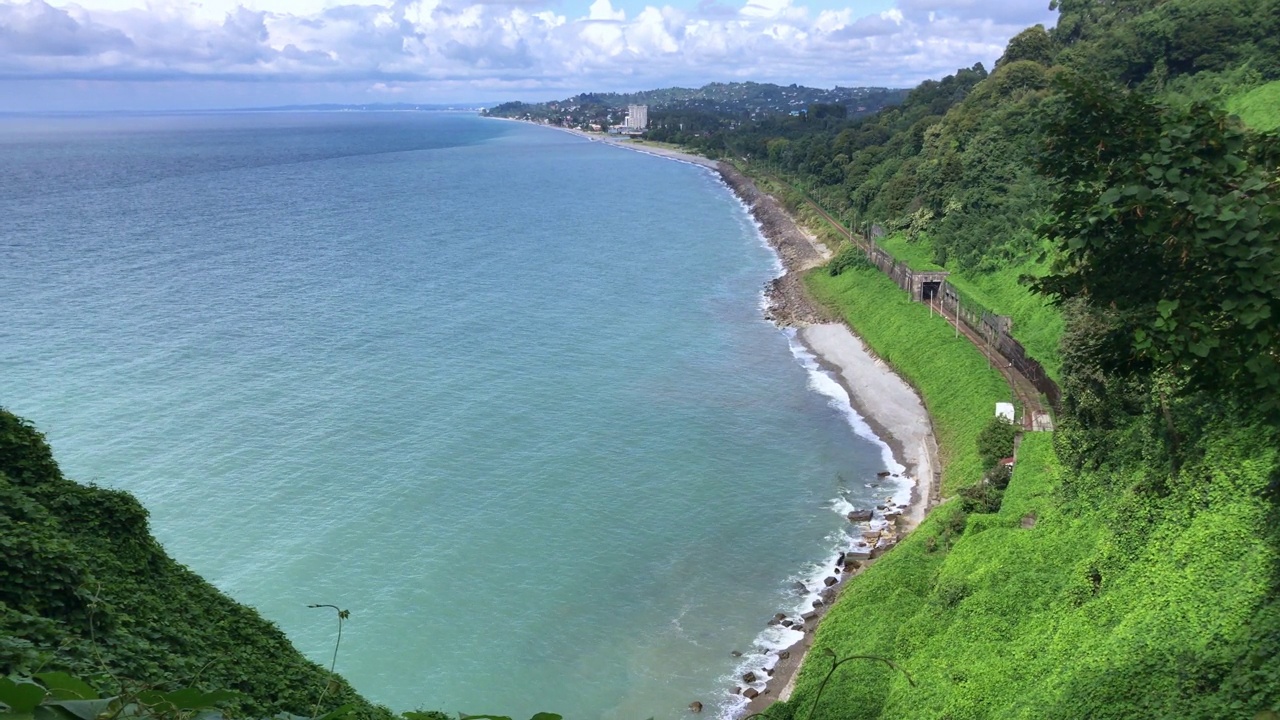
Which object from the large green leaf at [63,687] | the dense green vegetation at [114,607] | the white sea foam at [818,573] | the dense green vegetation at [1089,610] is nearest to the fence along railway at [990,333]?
the white sea foam at [818,573]

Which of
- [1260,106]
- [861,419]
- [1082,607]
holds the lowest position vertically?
[861,419]

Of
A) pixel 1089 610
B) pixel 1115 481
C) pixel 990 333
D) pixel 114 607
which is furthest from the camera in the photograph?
pixel 990 333

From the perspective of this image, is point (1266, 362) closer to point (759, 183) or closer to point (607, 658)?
point (607, 658)

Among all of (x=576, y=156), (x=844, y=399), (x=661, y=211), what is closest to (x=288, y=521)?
(x=844, y=399)

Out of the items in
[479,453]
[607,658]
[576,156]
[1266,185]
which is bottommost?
[607,658]

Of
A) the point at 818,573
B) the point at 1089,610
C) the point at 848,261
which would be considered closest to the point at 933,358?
the point at 818,573

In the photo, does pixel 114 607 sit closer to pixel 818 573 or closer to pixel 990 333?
pixel 818 573

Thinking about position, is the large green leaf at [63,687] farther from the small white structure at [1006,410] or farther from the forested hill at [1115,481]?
the small white structure at [1006,410]
